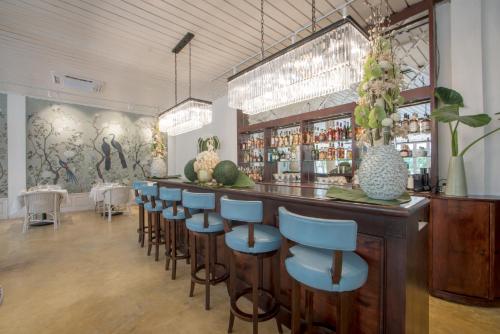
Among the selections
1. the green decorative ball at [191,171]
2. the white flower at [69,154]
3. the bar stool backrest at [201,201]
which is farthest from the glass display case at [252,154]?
the white flower at [69,154]

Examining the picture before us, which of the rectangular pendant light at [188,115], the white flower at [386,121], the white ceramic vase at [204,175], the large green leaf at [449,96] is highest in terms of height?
the rectangular pendant light at [188,115]

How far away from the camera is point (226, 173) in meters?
2.45

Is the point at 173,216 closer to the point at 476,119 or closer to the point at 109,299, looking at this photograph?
the point at 109,299

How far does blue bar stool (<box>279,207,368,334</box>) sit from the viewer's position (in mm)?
1131

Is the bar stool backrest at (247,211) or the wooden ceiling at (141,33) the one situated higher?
the wooden ceiling at (141,33)

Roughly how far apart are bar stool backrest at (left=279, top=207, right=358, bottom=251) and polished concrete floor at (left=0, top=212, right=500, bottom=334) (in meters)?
1.23

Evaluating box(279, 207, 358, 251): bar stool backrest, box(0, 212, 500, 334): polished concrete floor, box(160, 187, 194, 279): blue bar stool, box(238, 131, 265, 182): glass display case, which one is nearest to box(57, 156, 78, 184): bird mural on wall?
box(0, 212, 500, 334): polished concrete floor

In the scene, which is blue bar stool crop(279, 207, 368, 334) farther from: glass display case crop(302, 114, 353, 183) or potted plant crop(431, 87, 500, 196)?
glass display case crop(302, 114, 353, 183)

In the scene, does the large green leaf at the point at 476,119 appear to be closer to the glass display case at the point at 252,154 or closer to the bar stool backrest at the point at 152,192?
the glass display case at the point at 252,154

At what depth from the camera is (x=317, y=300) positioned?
1.73m

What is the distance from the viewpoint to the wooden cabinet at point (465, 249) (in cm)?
219

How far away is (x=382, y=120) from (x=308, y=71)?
1186 millimetres

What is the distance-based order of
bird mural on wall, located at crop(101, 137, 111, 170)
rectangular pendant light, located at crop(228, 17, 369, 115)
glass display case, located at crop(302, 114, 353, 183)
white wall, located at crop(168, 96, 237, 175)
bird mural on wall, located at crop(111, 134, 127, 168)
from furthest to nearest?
bird mural on wall, located at crop(111, 134, 127, 168) → bird mural on wall, located at crop(101, 137, 111, 170) → white wall, located at crop(168, 96, 237, 175) → glass display case, located at crop(302, 114, 353, 183) → rectangular pendant light, located at crop(228, 17, 369, 115)

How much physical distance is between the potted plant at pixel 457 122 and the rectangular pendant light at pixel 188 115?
3.25 m
